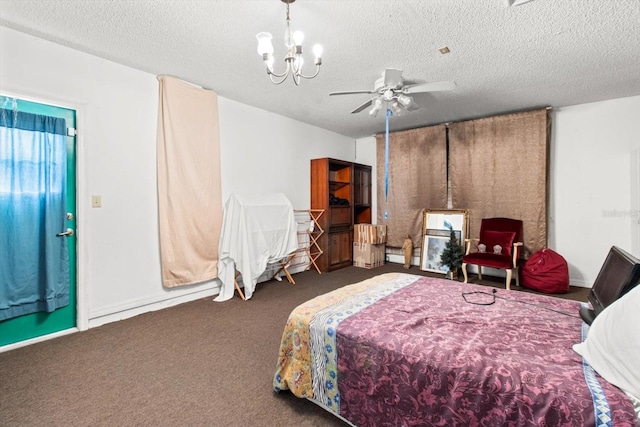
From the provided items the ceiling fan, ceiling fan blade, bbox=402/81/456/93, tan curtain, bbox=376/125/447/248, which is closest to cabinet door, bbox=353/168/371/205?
tan curtain, bbox=376/125/447/248

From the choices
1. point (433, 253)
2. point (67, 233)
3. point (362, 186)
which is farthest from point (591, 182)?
point (67, 233)

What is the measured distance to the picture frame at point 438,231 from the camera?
457 centimetres

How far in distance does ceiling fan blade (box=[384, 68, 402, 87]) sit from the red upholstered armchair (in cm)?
245

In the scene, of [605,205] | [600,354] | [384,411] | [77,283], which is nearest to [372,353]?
[384,411]

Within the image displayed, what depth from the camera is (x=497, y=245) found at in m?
4.03

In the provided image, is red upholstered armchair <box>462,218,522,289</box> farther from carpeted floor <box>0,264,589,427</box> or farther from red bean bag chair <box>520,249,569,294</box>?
carpeted floor <box>0,264,589,427</box>

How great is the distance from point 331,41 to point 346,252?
3478 millimetres

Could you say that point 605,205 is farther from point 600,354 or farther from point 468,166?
point 600,354

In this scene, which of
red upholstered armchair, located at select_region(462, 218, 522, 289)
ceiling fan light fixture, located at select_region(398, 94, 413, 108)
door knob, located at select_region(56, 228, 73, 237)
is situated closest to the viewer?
door knob, located at select_region(56, 228, 73, 237)

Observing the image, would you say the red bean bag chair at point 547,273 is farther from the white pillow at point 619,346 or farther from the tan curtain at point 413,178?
the white pillow at point 619,346

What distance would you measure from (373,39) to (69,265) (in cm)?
324

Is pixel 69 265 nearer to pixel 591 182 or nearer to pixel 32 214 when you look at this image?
pixel 32 214

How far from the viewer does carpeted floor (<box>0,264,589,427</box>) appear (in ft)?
5.09

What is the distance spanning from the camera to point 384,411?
126 centimetres
